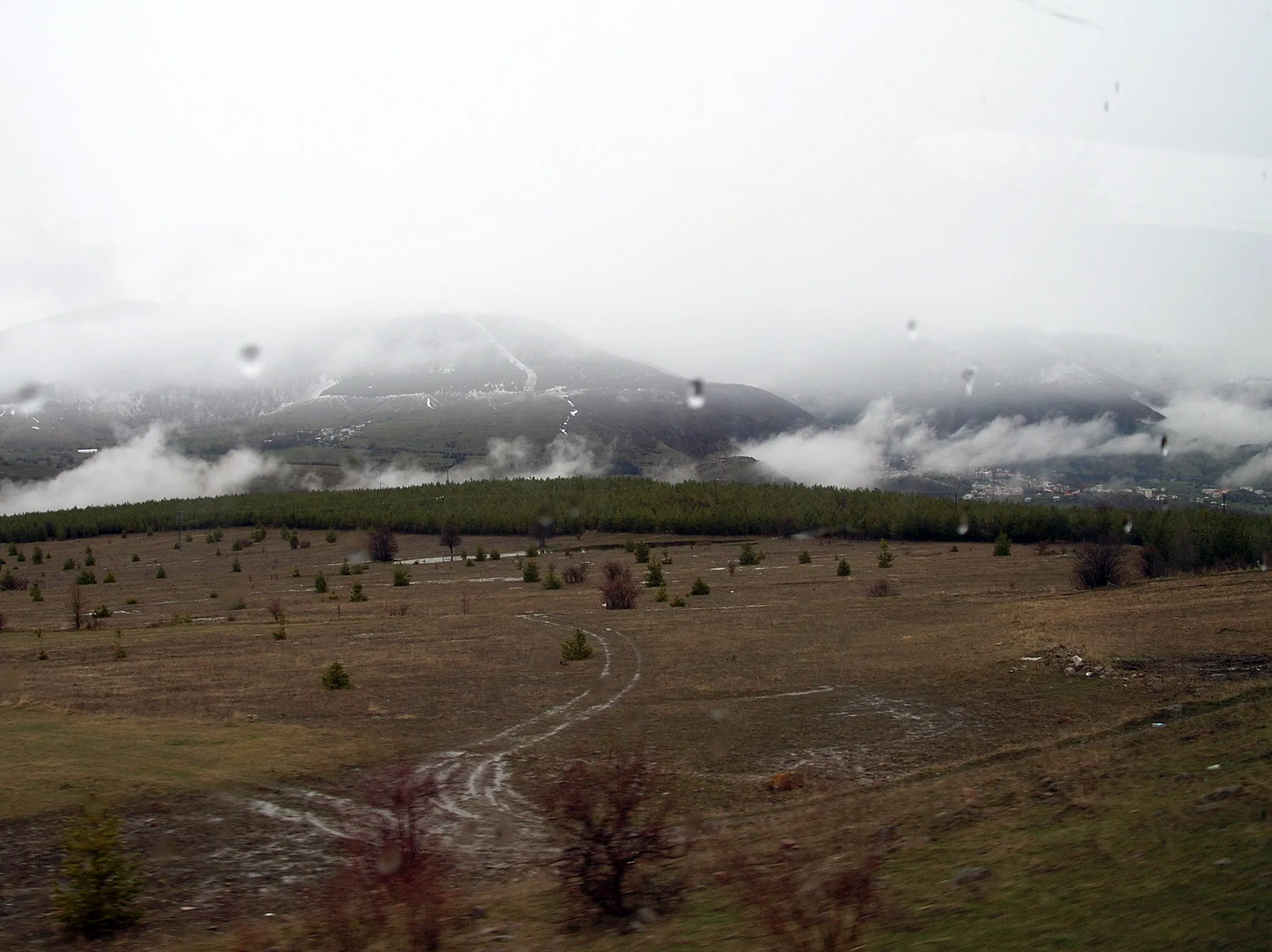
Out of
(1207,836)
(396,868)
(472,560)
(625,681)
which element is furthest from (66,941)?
(472,560)

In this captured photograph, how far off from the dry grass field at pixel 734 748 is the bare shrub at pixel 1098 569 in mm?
4491

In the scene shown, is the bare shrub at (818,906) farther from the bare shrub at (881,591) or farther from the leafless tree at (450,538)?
the leafless tree at (450,538)

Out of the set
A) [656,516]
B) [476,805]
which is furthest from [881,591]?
[656,516]

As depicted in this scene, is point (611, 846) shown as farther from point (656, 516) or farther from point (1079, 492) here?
point (1079, 492)

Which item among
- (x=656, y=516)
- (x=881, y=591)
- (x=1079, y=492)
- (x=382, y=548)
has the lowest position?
(x=382, y=548)

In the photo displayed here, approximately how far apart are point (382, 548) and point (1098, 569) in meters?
56.4

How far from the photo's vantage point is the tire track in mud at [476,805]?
9.21 meters

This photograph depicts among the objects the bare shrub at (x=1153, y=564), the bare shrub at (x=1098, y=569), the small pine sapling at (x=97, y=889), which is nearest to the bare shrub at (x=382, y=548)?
the bare shrub at (x=1153, y=564)

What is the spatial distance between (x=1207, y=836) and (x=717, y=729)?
26.2 ft

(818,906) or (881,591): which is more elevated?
(818,906)

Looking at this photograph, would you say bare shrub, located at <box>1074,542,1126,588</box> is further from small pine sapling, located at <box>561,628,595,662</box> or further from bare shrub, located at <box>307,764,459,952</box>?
bare shrub, located at <box>307,764,459,952</box>

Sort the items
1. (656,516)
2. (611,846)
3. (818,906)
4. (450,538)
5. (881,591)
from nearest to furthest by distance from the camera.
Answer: (818,906)
(611,846)
(881,591)
(450,538)
(656,516)

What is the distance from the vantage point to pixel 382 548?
78312 mm

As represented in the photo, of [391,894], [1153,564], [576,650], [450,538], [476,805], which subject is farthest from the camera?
[450,538]
